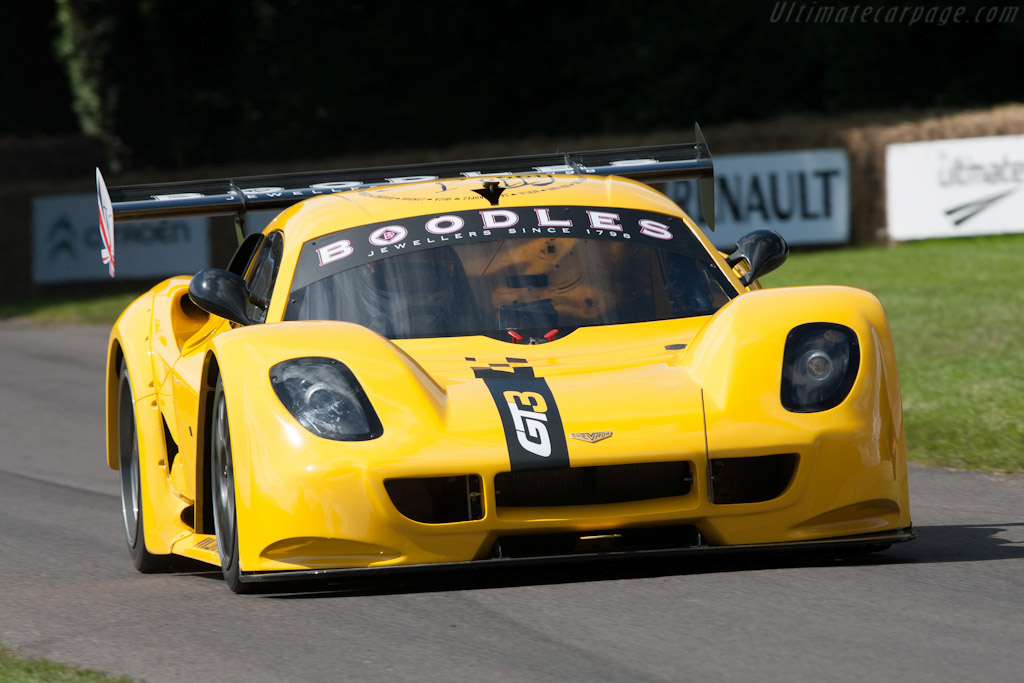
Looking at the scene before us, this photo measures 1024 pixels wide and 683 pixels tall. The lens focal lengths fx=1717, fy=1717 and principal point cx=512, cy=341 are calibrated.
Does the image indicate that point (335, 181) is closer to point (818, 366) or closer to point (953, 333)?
point (818, 366)

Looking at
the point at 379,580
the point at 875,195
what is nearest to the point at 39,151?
the point at 875,195

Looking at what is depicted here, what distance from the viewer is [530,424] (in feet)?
15.0

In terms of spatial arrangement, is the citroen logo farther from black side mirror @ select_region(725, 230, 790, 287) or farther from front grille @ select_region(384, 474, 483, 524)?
black side mirror @ select_region(725, 230, 790, 287)

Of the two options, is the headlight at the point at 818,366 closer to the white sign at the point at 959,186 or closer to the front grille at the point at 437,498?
the front grille at the point at 437,498

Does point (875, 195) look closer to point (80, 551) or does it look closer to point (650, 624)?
point (80, 551)

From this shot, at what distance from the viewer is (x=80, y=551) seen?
660 centimetres

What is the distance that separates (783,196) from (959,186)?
85.8 inches

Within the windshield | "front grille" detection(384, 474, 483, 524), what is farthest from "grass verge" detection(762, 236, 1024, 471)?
"front grille" detection(384, 474, 483, 524)

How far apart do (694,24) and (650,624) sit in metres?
33.3

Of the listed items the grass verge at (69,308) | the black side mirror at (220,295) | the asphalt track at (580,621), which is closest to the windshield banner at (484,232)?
the black side mirror at (220,295)

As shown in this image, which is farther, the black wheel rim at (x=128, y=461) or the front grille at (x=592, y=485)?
the black wheel rim at (x=128, y=461)

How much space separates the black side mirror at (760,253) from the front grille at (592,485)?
1.48 meters

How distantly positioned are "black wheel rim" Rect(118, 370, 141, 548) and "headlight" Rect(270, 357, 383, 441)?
191 centimetres

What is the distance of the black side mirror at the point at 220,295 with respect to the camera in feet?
18.0
